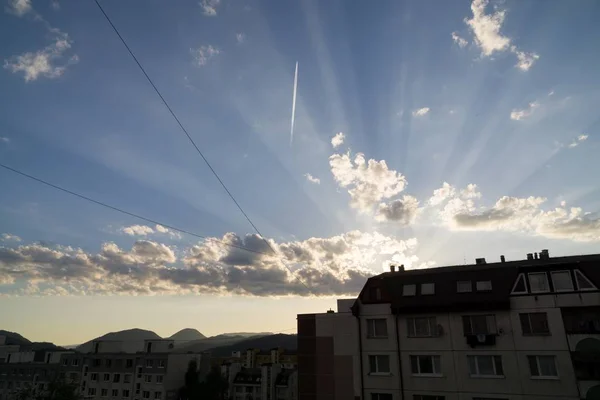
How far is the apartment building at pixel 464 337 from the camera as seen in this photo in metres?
28.0

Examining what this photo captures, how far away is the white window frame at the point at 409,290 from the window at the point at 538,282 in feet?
31.3

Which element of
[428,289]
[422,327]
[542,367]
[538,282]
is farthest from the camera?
[428,289]

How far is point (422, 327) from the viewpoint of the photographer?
1304 inches

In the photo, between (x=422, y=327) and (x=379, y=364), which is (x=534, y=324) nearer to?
(x=422, y=327)

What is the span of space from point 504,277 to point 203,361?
71247 mm

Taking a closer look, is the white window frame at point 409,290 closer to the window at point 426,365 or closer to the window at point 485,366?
the window at point 426,365

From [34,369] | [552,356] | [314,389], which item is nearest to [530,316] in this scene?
[552,356]

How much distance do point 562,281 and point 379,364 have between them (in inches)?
665

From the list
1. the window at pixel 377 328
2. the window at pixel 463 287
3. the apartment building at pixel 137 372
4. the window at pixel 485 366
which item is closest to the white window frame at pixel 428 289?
the window at pixel 463 287

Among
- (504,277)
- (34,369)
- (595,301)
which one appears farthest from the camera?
(34,369)

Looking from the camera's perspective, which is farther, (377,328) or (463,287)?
(377,328)

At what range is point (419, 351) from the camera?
32.4m

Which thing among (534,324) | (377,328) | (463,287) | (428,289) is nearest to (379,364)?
(377,328)

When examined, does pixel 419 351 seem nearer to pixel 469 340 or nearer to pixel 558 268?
pixel 469 340
